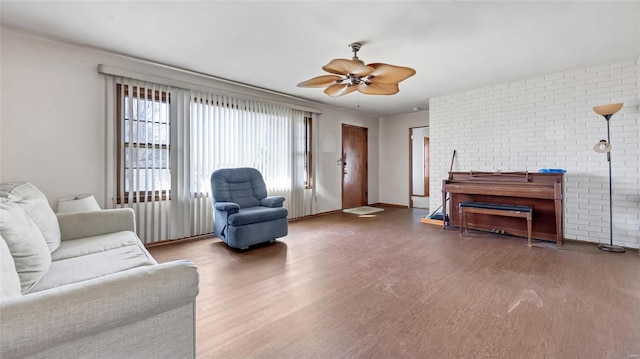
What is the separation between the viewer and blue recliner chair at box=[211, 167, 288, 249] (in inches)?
131

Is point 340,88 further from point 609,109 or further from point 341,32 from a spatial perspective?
point 609,109

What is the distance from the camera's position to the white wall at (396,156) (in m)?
6.84

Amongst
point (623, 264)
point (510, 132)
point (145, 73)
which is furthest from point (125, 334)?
point (510, 132)

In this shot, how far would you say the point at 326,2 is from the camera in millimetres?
2205

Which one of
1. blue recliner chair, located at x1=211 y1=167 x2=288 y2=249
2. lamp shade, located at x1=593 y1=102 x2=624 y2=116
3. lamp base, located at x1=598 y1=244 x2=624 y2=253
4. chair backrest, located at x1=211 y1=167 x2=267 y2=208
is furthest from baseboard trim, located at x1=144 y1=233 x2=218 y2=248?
lamp shade, located at x1=593 y1=102 x2=624 y2=116

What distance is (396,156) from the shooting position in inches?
279

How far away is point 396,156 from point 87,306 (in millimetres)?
6870

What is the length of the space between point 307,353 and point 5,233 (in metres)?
1.55

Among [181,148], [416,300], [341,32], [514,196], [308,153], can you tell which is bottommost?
[416,300]

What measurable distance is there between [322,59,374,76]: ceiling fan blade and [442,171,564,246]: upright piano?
2666 mm

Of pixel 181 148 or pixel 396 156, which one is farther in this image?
pixel 396 156

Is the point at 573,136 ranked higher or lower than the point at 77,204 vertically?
higher

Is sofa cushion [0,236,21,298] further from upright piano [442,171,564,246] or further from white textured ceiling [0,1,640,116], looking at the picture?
upright piano [442,171,564,246]

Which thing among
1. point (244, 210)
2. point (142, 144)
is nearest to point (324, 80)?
point (244, 210)
